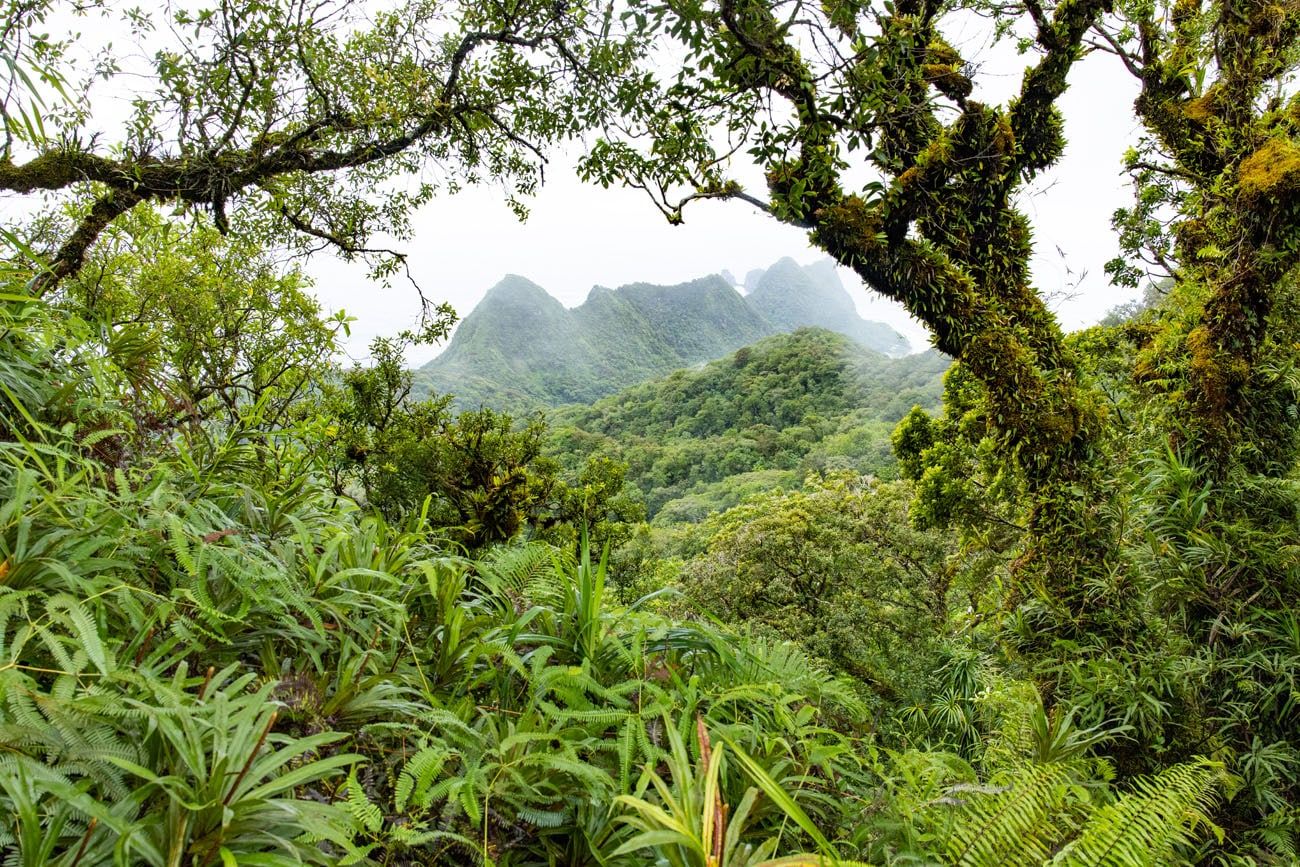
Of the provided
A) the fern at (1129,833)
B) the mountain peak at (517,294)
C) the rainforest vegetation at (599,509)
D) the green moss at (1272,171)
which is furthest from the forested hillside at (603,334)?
the fern at (1129,833)

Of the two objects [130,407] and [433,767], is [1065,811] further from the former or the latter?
[130,407]

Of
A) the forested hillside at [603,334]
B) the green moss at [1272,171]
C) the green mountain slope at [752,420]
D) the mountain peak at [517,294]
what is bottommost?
the green mountain slope at [752,420]

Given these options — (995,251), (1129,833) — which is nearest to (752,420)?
(995,251)

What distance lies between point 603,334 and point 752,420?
32155mm

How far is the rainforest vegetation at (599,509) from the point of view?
1156mm

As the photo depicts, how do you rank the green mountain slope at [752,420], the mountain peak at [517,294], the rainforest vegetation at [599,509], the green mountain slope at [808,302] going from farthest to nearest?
1. the green mountain slope at [808,302]
2. the mountain peak at [517,294]
3. the green mountain slope at [752,420]
4. the rainforest vegetation at [599,509]

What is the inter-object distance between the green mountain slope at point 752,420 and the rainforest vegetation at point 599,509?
22488 mm

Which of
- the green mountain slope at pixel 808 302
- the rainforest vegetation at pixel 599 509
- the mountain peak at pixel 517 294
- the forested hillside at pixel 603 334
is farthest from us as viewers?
the green mountain slope at pixel 808 302

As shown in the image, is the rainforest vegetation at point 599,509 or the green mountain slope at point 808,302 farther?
the green mountain slope at point 808,302

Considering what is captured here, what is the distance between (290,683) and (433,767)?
0.36m

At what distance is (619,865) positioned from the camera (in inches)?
46.1

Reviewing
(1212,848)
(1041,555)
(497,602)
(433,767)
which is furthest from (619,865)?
(1041,555)

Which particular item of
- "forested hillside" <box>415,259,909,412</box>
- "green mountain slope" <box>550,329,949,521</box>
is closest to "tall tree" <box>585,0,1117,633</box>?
"green mountain slope" <box>550,329,949,521</box>

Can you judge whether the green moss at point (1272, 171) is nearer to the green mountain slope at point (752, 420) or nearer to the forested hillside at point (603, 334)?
the green mountain slope at point (752, 420)
